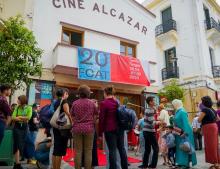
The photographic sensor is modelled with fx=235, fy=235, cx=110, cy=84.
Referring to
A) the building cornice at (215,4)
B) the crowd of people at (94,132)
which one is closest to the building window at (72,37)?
the crowd of people at (94,132)

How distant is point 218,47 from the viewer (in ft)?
67.6

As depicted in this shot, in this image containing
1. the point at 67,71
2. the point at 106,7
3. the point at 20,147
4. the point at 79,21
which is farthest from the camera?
the point at 106,7

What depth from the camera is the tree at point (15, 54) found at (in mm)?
7371

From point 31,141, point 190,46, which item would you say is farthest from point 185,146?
point 190,46

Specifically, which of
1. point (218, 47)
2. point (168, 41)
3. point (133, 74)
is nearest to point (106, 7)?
point (133, 74)

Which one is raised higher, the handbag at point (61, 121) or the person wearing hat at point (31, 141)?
the handbag at point (61, 121)

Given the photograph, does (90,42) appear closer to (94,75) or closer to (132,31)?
(94,75)

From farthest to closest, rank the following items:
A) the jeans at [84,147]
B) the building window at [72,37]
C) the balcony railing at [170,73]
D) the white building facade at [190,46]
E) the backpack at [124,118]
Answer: the balcony railing at [170,73] → the white building facade at [190,46] → the building window at [72,37] → the backpack at [124,118] → the jeans at [84,147]

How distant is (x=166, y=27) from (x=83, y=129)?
17.1 meters

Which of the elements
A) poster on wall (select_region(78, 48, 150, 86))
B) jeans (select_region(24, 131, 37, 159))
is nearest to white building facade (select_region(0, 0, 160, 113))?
poster on wall (select_region(78, 48, 150, 86))

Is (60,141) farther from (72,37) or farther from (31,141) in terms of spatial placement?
(72,37)

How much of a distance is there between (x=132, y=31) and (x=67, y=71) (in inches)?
200

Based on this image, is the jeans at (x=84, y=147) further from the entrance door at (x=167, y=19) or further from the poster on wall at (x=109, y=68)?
the entrance door at (x=167, y=19)

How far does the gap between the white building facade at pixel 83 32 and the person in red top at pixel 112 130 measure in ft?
17.2
